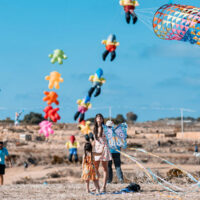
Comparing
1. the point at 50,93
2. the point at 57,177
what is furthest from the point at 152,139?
the point at 50,93

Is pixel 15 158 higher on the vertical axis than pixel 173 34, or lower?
lower

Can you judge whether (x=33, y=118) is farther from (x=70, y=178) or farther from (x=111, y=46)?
(x=111, y=46)

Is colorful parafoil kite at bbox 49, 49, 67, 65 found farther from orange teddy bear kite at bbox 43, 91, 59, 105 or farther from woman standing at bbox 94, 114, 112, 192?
woman standing at bbox 94, 114, 112, 192

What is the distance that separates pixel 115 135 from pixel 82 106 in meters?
4.13

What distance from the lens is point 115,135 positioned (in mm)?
10109

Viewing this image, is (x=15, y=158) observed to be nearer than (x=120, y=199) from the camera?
No

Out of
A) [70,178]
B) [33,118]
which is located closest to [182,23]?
[70,178]

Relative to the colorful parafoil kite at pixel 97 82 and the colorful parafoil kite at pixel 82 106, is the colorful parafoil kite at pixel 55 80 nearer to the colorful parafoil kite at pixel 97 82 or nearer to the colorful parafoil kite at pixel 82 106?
the colorful parafoil kite at pixel 82 106

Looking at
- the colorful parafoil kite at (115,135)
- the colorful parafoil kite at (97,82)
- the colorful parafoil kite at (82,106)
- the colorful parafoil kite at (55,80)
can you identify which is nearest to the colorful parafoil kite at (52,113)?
the colorful parafoil kite at (55,80)

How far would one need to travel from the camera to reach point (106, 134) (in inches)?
392

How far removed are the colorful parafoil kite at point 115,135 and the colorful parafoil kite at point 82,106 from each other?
3.87 metres

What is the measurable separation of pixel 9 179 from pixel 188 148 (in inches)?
973

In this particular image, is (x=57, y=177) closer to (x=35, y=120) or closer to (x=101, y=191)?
(x=101, y=191)

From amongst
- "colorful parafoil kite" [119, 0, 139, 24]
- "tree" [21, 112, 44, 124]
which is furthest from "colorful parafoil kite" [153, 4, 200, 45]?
"tree" [21, 112, 44, 124]
